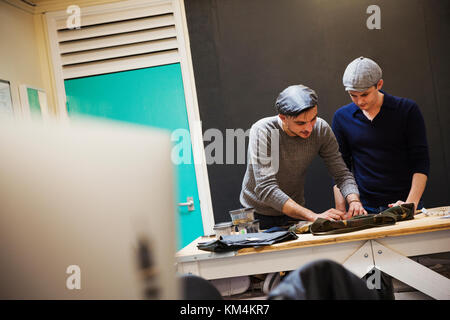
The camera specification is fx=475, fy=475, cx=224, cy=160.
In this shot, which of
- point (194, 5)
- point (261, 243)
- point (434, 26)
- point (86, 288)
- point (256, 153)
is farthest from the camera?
point (194, 5)

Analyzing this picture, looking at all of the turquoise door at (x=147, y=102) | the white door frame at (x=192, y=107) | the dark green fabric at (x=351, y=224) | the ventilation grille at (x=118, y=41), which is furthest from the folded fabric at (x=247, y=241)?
the ventilation grille at (x=118, y=41)

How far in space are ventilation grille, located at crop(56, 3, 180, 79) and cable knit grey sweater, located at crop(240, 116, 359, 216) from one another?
1585mm

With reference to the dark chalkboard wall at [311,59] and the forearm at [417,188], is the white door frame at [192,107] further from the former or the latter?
the forearm at [417,188]

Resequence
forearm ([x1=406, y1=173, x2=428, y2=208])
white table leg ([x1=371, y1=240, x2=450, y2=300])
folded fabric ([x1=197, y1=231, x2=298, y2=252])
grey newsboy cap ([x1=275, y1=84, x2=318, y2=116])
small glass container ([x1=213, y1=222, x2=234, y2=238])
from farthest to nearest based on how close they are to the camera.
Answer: forearm ([x1=406, y1=173, x2=428, y2=208]) < grey newsboy cap ([x1=275, y1=84, x2=318, y2=116]) < small glass container ([x1=213, y1=222, x2=234, y2=238]) < folded fabric ([x1=197, y1=231, x2=298, y2=252]) < white table leg ([x1=371, y1=240, x2=450, y2=300])

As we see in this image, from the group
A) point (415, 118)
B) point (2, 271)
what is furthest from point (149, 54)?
point (2, 271)

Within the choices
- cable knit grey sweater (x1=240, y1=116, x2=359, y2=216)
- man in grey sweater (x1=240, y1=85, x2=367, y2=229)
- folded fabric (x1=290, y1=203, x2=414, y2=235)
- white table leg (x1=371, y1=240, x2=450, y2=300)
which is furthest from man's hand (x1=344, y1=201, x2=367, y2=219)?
white table leg (x1=371, y1=240, x2=450, y2=300)

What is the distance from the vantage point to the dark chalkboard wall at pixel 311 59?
3758 mm

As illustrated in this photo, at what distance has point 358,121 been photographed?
3.04 m

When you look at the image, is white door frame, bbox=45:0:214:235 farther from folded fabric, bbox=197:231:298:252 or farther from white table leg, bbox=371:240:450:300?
white table leg, bbox=371:240:450:300

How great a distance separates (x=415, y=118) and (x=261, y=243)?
1351 mm

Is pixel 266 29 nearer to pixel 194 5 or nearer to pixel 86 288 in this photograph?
pixel 194 5

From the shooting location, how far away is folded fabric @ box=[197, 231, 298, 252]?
2250 millimetres

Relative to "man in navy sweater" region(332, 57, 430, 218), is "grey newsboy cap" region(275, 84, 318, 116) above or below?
above

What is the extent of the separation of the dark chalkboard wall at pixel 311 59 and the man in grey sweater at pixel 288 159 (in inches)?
33.8
